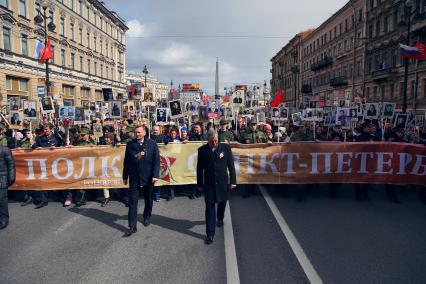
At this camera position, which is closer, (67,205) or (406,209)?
(406,209)

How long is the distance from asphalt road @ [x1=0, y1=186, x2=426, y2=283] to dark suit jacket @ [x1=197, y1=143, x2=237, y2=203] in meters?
0.71

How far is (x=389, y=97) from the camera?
37.8m

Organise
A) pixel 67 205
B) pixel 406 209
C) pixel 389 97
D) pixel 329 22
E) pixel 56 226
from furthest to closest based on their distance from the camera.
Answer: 1. pixel 329 22
2. pixel 389 97
3. pixel 67 205
4. pixel 406 209
5. pixel 56 226

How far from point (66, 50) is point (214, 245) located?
44379 mm

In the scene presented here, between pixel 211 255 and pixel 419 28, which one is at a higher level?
pixel 419 28

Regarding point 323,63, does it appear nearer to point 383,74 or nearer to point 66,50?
point 383,74

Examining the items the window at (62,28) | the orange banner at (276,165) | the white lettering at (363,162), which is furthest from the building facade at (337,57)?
the white lettering at (363,162)

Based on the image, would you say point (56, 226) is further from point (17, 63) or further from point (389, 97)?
point (389, 97)

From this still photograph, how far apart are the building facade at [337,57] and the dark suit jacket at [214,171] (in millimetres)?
35837

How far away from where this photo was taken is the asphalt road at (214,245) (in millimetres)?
4152

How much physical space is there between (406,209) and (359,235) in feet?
7.27

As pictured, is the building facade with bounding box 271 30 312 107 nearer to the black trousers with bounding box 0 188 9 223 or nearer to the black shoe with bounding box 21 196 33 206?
the black shoe with bounding box 21 196 33 206

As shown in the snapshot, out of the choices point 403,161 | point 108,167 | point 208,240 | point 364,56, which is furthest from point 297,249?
point 364,56

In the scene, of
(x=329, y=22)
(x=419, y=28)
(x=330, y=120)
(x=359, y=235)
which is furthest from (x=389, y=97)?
(x=359, y=235)
